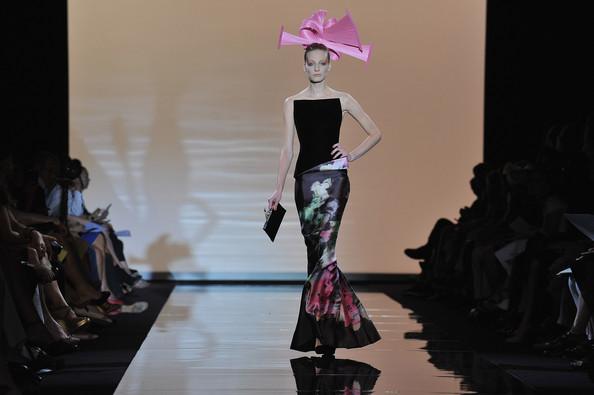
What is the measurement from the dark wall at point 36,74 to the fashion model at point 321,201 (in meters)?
3.62

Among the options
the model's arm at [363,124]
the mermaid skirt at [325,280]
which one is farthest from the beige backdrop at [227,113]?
the mermaid skirt at [325,280]

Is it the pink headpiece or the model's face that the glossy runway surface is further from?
the pink headpiece

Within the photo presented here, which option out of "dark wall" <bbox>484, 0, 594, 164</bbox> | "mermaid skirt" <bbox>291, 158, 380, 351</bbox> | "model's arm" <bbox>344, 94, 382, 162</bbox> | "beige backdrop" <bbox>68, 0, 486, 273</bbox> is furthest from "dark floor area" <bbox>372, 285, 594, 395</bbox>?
"beige backdrop" <bbox>68, 0, 486, 273</bbox>

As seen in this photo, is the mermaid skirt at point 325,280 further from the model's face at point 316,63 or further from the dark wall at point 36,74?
the dark wall at point 36,74

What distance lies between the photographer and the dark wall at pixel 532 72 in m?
7.20

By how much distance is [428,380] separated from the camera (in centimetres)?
385

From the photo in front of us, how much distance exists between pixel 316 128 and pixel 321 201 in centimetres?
30

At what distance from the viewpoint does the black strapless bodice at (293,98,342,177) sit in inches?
170

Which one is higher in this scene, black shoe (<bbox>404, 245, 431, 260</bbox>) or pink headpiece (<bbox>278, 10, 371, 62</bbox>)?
pink headpiece (<bbox>278, 10, 371, 62</bbox>)

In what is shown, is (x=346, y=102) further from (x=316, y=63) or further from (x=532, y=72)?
(x=532, y=72)

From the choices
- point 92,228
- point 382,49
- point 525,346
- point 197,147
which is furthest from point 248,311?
point 382,49

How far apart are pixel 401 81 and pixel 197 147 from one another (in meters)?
1.79

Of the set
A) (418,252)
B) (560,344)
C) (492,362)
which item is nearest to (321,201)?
(492,362)

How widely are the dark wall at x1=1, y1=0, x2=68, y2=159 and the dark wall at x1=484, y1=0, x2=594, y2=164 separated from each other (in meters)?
3.42
